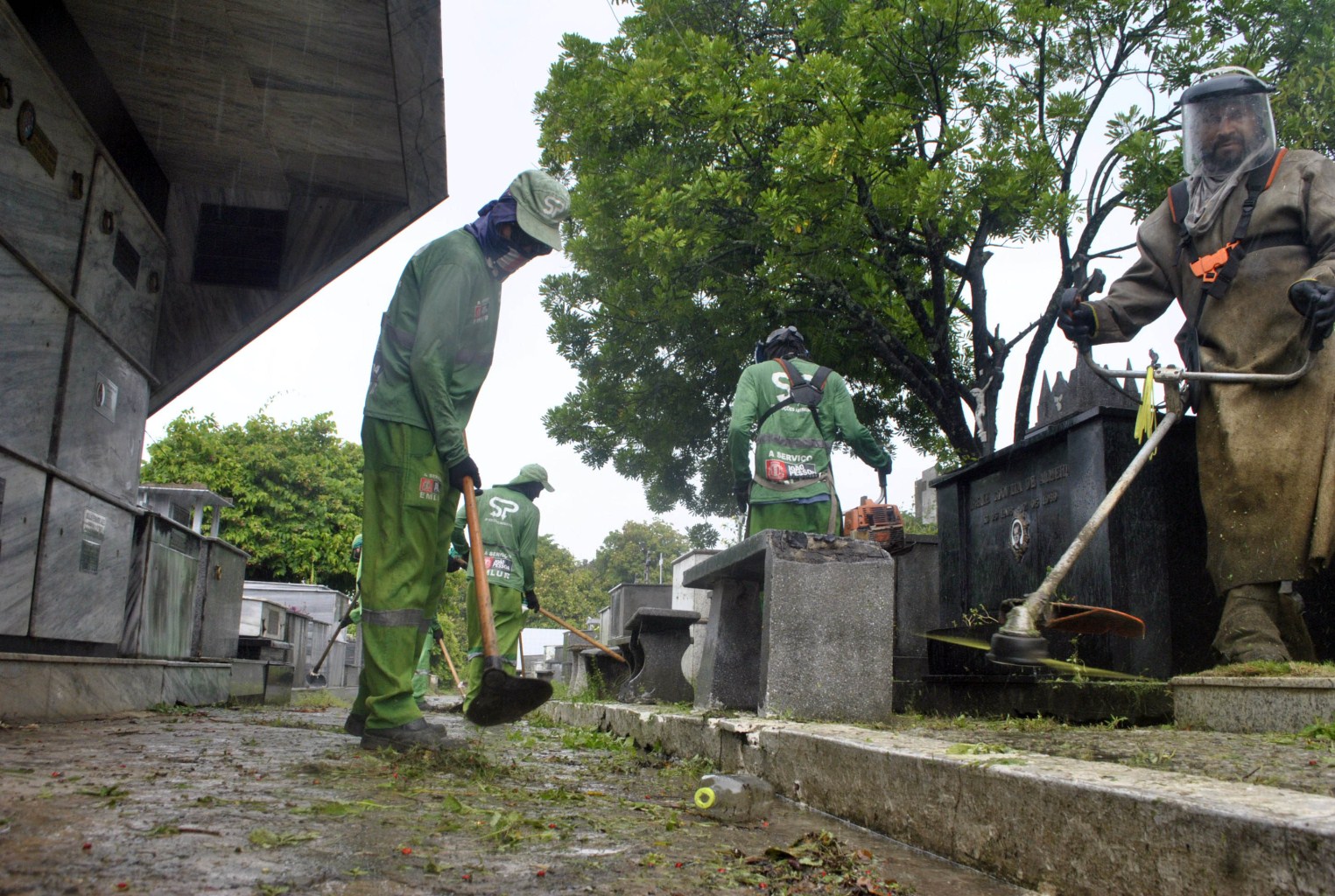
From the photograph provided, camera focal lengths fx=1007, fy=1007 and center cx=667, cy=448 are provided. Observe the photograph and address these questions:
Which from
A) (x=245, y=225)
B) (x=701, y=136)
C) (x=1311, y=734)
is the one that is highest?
(x=701, y=136)

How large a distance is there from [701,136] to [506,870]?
1299 cm

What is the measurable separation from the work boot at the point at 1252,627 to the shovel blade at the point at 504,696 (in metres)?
2.63

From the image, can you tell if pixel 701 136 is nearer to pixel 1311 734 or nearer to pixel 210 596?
pixel 210 596

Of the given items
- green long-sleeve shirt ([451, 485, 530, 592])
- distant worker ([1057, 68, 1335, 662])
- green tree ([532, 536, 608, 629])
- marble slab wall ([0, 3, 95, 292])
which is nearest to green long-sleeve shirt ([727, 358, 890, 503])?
distant worker ([1057, 68, 1335, 662])

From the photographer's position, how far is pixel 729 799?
3023mm

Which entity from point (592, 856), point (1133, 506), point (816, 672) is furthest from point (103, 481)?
point (1133, 506)

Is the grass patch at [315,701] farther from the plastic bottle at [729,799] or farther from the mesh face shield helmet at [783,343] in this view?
the plastic bottle at [729,799]

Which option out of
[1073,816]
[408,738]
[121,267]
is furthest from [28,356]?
[1073,816]

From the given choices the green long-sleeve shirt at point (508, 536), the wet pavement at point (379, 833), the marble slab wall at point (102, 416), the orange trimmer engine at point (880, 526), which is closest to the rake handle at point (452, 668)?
the green long-sleeve shirt at point (508, 536)

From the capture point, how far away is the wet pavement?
5.95ft

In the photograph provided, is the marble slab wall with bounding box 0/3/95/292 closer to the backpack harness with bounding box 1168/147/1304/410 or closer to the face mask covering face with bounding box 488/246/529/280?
the face mask covering face with bounding box 488/246/529/280

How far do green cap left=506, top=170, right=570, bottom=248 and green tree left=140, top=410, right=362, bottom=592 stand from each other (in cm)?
3133

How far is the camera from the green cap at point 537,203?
4.50 m

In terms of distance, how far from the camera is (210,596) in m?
7.87
